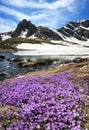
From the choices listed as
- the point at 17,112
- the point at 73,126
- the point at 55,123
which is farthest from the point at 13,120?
the point at 73,126

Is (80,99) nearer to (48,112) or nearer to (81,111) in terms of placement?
(81,111)

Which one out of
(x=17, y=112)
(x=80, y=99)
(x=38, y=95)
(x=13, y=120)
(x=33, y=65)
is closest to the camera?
(x=13, y=120)

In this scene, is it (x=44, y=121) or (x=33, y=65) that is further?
(x=33, y=65)

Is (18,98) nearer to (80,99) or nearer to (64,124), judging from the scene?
(80,99)

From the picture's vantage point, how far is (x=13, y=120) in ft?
41.7

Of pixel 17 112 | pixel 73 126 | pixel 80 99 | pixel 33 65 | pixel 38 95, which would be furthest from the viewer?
pixel 33 65

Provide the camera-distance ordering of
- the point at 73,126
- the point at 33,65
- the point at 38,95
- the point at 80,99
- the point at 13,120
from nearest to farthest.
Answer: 1. the point at 73,126
2. the point at 13,120
3. the point at 80,99
4. the point at 38,95
5. the point at 33,65

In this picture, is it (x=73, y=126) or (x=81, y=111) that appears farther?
(x=81, y=111)

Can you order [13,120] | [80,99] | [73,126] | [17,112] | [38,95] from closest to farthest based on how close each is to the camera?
[73,126] < [13,120] < [17,112] < [80,99] < [38,95]

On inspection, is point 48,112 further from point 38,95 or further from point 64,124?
point 38,95

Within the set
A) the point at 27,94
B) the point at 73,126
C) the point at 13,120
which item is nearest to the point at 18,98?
the point at 27,94

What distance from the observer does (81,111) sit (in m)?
13.4

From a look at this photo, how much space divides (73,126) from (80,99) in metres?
4.01

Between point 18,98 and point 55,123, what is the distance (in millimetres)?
4995
